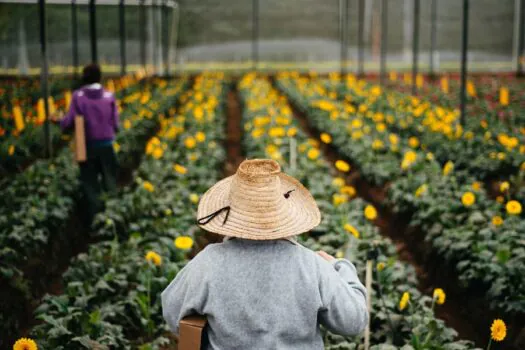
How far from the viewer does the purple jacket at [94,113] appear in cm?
705

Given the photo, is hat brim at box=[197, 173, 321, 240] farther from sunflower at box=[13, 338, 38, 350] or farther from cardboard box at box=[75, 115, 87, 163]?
cardboard box at box=[75, 115, 87, 163]

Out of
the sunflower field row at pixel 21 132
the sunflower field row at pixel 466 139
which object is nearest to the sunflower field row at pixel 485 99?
the sunflower field row at pixel 466 139

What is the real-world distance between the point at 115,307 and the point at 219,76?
66.7ft

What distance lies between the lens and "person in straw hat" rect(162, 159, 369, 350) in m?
2.33

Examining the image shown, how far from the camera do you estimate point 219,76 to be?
2425 cm

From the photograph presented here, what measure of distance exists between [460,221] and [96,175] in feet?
11.5

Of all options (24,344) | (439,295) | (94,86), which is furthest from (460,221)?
(24,344)

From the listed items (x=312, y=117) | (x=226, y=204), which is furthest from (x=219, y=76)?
(x=226, y=204)

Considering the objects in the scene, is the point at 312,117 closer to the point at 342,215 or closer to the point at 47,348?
the point at 342,215

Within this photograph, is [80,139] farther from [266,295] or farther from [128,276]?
[266,295]

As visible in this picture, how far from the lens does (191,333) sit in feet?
7.68

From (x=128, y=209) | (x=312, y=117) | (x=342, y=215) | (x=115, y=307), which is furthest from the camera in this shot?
(x=312, y=117)

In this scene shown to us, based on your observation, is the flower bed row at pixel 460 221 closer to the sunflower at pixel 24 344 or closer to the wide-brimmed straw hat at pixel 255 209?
the wide-brimmed straw hat at pixel 255 209

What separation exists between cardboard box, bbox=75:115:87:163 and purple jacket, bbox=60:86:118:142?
0.64ft
